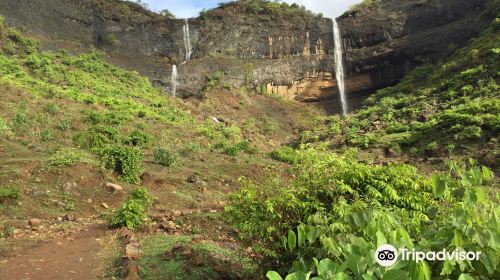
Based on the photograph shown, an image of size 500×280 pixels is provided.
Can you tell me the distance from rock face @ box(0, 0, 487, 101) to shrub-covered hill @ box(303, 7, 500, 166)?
4238mm

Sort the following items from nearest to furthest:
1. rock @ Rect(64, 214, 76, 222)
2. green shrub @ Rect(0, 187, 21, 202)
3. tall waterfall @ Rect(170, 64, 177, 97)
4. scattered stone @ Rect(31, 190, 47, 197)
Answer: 1. rock @ Rect(64, 214, 76, 222)
2. green shrub @ Rect(0, 187, 21, 202)
3. scattered stone @ Rect(31, 190, 47, 197)
4. tall waterfall @ Rect(170, 64, 177, 97)

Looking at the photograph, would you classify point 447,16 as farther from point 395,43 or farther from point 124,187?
point 124,187

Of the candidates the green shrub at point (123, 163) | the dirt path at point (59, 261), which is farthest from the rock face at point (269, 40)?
the dirt path at point (59, 261)

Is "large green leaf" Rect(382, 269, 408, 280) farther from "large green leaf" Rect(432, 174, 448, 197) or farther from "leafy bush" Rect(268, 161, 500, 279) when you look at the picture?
"large green leaf" Rect(432, 174, 448, 197)

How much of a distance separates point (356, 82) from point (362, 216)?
3934 centimetres

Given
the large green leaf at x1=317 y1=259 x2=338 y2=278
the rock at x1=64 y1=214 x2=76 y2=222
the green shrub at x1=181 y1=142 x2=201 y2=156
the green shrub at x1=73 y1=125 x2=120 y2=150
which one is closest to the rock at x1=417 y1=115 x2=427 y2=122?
the green shrub at x1=181 y1=142 x2=201 y2=156

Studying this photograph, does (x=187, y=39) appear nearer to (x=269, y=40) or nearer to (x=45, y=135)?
(x=269, y=40)

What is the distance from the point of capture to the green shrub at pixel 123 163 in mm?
13172

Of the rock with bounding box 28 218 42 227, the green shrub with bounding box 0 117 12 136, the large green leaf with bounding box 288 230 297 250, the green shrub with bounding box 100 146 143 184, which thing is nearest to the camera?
the large green leaf with bounding box 288 230 297 250

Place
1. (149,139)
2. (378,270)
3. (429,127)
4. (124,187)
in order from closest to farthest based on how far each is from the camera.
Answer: (378,270), (124,187), (149,139), (429,127)

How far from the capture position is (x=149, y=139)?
20.5 meters

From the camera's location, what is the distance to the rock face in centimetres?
3725

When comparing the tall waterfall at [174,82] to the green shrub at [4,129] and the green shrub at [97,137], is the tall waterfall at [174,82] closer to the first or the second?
the green shrub at [97,137]

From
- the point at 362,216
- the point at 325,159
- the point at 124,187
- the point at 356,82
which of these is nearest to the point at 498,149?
the point at 124,187
